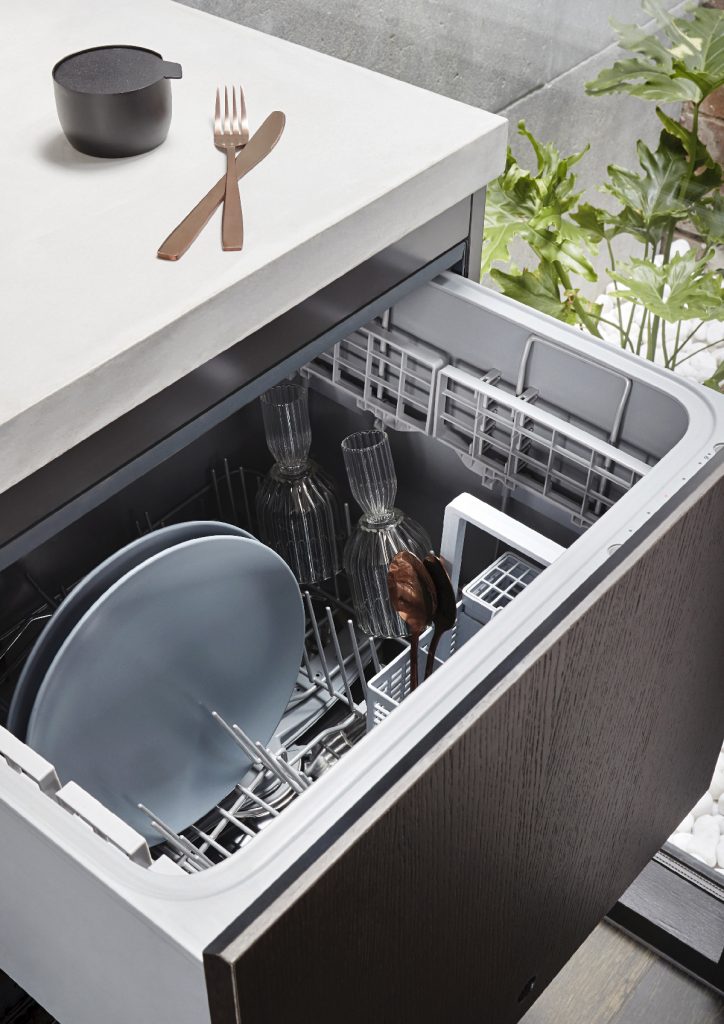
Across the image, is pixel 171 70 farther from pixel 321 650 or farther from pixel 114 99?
pixel 321 650

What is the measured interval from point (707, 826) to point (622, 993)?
360mm

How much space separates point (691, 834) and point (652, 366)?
995 mm

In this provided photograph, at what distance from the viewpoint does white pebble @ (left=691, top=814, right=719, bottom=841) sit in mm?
1576

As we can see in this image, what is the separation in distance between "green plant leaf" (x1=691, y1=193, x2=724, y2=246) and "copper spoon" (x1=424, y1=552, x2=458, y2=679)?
101cm

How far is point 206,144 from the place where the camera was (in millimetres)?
883

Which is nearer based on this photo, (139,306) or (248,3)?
(139,306)

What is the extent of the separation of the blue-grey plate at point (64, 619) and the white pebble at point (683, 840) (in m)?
1.01

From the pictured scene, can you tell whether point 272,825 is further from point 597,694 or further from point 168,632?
point 168,632

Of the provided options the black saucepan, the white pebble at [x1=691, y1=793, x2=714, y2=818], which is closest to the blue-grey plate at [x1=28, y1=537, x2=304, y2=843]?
the black saucepan

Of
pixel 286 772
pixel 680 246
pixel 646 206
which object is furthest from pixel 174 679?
pixel 680 246

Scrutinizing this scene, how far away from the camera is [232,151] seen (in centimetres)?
86

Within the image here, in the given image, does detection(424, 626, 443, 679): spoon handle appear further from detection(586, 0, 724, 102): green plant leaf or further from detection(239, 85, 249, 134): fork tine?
detection(586, 0, 724, 102): green plant leaf

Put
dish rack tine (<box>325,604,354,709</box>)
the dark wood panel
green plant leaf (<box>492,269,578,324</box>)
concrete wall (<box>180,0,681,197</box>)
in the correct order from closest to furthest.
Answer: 1. dish rack tine (<box>325,604,354,709</box>)
2. the dark wood panel
3. concrete wall (<box>180,0,681,197</box>)
4. green plant leaf (<box>492,269,578,324</box>)

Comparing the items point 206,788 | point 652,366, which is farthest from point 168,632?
point 652,366
